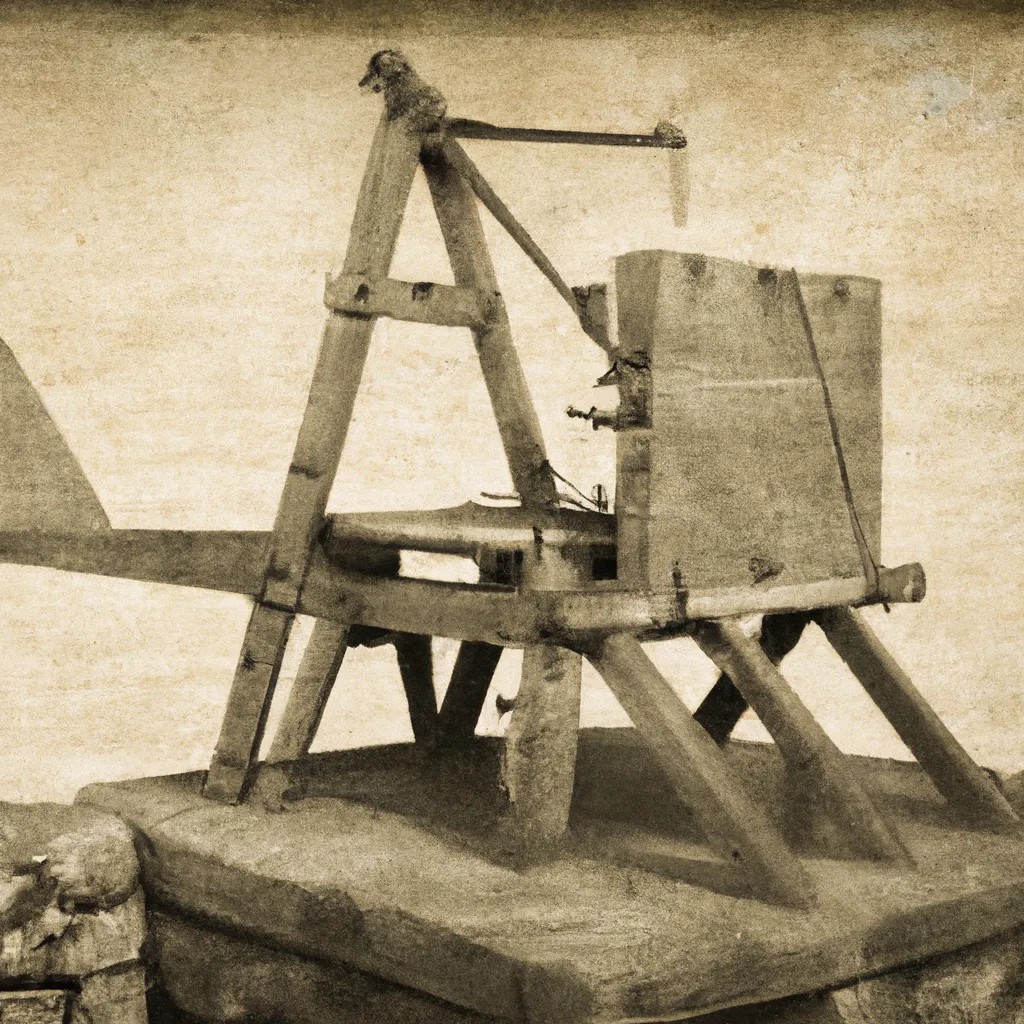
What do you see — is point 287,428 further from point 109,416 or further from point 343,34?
point 343,34

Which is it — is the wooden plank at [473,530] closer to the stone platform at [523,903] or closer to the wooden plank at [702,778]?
the wooden plank at [702,778]

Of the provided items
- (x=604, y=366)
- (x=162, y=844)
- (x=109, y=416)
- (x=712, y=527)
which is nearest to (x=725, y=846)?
(x=712, y=527)

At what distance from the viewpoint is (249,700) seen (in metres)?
3.51

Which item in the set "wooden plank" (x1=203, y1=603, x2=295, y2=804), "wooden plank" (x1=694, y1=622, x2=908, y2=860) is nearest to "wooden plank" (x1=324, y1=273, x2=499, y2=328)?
"wooden plank" (x1=203, y1=603, x2=295, y2=804)

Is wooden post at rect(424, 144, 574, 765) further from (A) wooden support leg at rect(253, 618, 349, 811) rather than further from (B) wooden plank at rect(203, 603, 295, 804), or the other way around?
(B) wooden plank at rect(203, 603, 295, 804)

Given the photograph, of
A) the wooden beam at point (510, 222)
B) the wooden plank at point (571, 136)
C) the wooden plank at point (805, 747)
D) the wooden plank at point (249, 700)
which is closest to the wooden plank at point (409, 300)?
the wooden beam at point (510, 222)

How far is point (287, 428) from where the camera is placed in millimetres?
5941

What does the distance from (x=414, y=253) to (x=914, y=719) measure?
3.12 metres

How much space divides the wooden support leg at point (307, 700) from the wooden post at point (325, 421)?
0.67 ft

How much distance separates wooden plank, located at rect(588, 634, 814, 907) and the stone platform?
7 centimetres

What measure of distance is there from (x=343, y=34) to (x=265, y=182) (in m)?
0.67

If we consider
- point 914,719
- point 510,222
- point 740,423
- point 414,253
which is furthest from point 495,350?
point 414,253

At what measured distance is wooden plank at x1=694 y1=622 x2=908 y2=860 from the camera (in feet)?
10.5

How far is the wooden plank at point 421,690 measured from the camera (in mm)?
4035
